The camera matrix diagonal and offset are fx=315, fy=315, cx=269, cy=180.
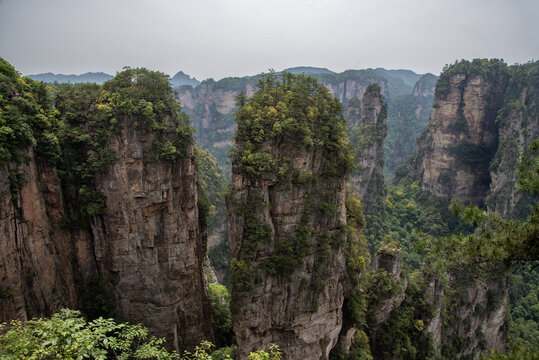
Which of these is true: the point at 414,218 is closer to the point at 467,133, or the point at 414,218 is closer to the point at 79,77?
the point at 467,133

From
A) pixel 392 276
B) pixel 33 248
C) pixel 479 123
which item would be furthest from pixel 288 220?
pixel 479 123

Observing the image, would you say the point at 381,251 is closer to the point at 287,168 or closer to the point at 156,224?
the point at 287,168

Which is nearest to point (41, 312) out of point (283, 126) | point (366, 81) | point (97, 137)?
point (97, 137)

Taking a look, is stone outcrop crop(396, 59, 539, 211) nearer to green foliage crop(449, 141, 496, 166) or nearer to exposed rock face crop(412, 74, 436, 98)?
green foliage crop(449, 141, 496, 166)

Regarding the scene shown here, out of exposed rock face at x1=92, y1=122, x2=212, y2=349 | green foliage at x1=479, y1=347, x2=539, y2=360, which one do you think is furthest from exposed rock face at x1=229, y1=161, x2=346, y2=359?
green foliage at x1=479, y1=347, x2=539, y2=360

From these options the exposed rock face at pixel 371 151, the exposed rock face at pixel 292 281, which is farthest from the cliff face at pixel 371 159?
the exposed rock face at pixel 292 281

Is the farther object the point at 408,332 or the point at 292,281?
the point at 408,332
